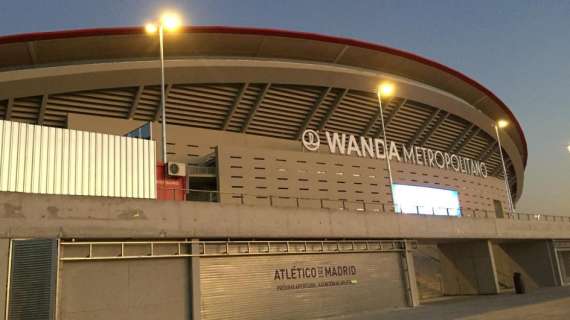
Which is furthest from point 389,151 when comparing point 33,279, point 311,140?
point 33,279

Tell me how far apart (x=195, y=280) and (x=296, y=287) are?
4.66m

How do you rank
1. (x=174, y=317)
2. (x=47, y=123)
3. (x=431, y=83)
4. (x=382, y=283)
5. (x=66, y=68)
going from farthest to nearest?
(x=431, y=83), (x=47, y=123), (x=66, y=68), (x=382, y=283), (x=174, y=317)

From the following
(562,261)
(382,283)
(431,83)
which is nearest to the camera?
(382,283)

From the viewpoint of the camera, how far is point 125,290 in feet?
48.4

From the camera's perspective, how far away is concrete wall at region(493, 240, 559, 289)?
117 ft

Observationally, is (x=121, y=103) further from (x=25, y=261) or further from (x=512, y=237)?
(x=512, y=237)

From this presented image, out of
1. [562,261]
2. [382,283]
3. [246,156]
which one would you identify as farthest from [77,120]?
[562,261]

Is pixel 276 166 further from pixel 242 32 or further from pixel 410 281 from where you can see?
pixel 410 281

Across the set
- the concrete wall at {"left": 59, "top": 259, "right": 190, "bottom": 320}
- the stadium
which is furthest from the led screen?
the concrete wall at {"left": 59, "top": 259, "right": 190, "bottom": 320}

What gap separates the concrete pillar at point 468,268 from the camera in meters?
30.5

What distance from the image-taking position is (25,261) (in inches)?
509

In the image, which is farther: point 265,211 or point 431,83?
point 431,83

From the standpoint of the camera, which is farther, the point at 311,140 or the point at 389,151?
the point at 389,151

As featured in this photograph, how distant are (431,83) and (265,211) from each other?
30461mm
